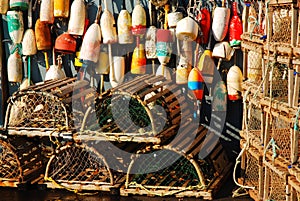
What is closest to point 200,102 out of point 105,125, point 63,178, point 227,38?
point 227,38

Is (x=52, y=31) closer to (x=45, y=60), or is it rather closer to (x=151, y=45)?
(x=45, y=60)

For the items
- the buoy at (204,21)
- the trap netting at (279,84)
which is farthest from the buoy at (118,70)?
the trap netting at (279,84)

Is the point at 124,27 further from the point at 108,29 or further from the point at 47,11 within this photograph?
the point at 47,11

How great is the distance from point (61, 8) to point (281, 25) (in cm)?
344

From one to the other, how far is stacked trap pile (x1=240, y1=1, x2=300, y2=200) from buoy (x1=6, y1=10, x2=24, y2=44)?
3602 mm

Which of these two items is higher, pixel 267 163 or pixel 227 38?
pixel 227 38

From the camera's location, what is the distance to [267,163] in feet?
17.3

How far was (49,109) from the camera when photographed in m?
7.27

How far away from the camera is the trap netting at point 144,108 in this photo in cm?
616

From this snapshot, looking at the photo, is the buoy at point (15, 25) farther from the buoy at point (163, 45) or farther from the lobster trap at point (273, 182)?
the lobster trap at point (273, 182)

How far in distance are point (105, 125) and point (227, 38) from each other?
6.91ft

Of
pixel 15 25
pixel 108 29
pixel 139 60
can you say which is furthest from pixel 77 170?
pixel 15 25

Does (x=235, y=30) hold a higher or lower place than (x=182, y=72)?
higher

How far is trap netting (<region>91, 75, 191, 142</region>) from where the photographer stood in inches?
242
